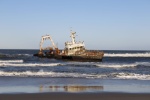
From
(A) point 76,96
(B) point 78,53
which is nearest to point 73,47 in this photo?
(B) point 78,53

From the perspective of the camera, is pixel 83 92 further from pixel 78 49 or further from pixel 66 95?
pixel 78 49

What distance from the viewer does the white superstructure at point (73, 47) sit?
56438 millimetres

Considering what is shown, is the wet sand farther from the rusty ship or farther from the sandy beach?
the rusty ship

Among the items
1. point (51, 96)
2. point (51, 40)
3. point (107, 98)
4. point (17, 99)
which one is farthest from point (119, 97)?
point (51, 40)

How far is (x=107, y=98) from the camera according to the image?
13.9m

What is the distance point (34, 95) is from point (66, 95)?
55.8 inches

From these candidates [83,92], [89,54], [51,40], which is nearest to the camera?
[83,92]

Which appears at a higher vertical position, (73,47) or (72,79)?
(73,47)

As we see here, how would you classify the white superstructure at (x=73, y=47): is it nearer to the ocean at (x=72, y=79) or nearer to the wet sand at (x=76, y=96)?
the ocean at (x=72, y=79)

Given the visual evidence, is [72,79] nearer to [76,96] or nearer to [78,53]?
[76,96]

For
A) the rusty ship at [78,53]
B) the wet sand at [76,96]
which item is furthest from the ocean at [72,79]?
the rusty ship at [78,53]

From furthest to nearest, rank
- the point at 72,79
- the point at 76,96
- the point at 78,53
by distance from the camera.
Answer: the point at 78,53, the point at 72,79, the point at 76,96

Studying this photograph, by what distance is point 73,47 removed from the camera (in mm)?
57062

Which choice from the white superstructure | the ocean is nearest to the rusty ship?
the white superstructure
